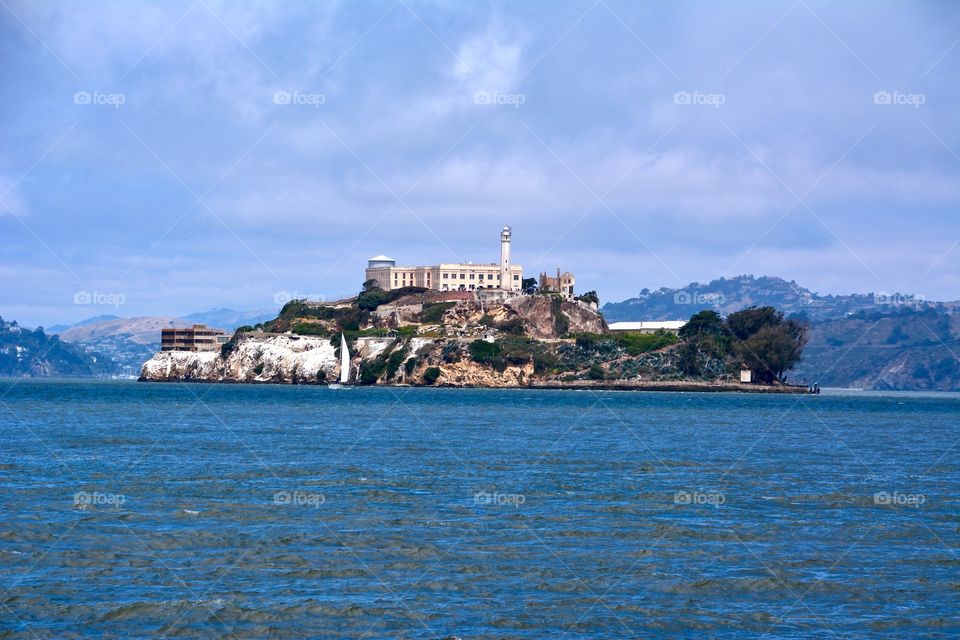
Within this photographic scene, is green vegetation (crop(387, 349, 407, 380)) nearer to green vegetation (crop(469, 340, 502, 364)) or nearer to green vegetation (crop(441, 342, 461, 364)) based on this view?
green vegetation (crop(441, 342, 461, 364))

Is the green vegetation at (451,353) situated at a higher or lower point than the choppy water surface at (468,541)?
higher

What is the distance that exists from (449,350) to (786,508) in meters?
159

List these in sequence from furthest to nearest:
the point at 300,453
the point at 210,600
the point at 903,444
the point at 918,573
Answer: the point at 903,444 < the point at 300,453 < the point at 918,573 < the point at 210,600

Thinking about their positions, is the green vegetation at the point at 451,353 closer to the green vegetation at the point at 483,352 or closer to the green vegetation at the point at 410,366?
the green vegetation at the point at 483,352

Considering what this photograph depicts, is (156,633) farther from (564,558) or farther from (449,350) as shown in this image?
(449,350)

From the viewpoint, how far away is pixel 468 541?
3003 centimetres

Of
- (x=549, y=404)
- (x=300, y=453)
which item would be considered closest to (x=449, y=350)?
(x=549, y=404)

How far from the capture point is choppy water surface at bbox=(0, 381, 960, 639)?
22.6m

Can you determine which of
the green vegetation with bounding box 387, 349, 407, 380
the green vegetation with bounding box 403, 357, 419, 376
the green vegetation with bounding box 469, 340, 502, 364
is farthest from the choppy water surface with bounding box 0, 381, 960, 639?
the green vegetation with bounding box 387, 349, 407, 380

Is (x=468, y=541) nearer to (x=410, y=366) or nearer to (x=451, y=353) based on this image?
(x=451, y=353)

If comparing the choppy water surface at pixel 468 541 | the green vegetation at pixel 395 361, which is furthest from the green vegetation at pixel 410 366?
the choppy water surface at pixel 468 541

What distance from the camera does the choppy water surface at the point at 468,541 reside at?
74.1 ft

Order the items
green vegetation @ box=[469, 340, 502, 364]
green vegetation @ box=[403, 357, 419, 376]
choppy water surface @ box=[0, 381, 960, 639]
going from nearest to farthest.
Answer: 1. choppy water surface @ box=[0, 381, 960, 639]
2. green vegetation @ box=[403, 357, 419, 376]
3. green vegetation @ box=[469, 340, 502, 364]

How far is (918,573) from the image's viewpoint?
27.2 meters
